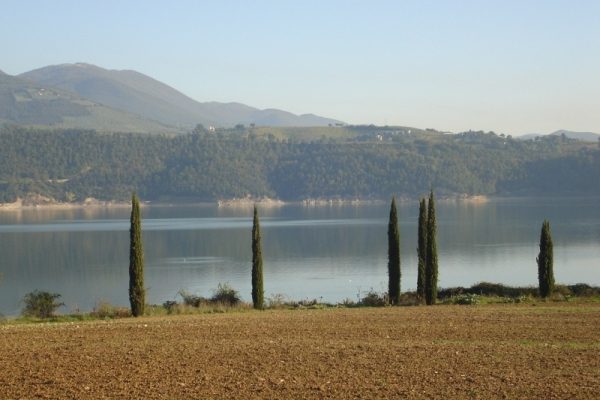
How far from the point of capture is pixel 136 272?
2991 cm

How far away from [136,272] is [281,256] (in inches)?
2024

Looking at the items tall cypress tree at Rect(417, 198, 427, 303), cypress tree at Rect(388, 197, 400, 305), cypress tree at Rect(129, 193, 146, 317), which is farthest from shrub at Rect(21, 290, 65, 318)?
tall cypress tree at Rect(417, 198, 427, 303)

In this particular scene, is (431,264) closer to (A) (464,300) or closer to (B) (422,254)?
(B) (422,254)

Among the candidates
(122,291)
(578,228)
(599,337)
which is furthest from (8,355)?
(578,228)

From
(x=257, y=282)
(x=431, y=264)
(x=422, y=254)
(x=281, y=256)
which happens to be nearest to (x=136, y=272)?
(x=257, y=282)

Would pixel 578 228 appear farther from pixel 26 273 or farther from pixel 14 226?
pixel 14 226

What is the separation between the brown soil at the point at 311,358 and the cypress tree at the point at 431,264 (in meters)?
8.19

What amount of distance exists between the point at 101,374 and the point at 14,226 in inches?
4811

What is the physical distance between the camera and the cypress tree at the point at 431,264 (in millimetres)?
32906

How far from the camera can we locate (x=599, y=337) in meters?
20.0

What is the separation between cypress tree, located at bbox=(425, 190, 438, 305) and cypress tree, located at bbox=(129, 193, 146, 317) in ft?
31.9

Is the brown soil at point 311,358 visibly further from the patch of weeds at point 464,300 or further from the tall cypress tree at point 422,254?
the tall cypress tree at point 422,254

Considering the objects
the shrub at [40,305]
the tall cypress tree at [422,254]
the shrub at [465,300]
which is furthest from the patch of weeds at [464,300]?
the shrub at [40,305]

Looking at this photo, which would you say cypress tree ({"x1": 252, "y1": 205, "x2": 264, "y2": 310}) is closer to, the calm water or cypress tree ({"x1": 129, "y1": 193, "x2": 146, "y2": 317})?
cypress tree ({"x1": 129, "y1": 193, "x2": 146, "y2": 317})
